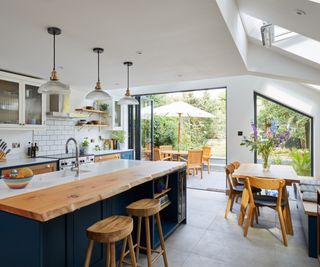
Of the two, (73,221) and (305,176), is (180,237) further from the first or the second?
(305,176)

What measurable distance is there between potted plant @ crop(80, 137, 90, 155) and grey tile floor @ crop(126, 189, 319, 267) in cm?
262

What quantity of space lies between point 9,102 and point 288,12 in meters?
4.00

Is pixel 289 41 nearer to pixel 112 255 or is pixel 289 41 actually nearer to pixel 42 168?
pixel 112 255

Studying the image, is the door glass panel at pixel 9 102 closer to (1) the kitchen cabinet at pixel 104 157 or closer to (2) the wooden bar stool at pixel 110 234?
(1) the kitchen cabinet at pixel 104 157

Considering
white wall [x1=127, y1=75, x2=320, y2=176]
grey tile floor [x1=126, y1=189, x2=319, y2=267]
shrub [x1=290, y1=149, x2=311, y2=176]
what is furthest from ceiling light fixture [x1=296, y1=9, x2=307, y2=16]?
shrub [x1=290, y1=149, x2=311, y2=176]

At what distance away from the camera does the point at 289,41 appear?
3.18m

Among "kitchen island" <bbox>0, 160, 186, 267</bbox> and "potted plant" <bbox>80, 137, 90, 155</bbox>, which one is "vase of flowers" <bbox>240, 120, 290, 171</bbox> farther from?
"potted plant" <bbox>80, 137, 90, 155</bbox>

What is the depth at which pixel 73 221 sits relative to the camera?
6.15 feet

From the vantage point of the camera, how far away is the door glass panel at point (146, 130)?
21.4 feet

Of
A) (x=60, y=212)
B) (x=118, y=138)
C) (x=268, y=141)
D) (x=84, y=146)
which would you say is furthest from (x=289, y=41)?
(x=118, y=138)

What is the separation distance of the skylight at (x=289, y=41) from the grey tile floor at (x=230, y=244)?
2.39 m

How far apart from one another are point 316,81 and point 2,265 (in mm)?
4173

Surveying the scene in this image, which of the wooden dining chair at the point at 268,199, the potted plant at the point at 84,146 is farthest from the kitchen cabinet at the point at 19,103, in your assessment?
the wooden dining chair at the point at 268,199

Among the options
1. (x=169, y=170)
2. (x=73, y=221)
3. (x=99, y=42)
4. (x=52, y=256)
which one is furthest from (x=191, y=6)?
(x=52, y=256)
